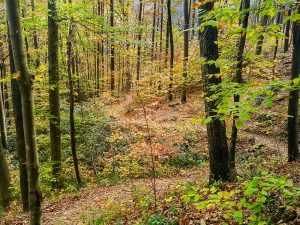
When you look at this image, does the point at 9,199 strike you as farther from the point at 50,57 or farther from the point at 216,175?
the point at 216,175

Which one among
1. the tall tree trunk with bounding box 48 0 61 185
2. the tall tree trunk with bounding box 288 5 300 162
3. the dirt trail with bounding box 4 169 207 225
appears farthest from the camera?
the tall tree trunk with bounding box 48 0 61 185

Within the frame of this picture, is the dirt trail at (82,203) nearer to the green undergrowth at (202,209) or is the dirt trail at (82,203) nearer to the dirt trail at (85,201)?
the dirt trail at (85,201)

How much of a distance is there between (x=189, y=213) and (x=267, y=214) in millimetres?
1784

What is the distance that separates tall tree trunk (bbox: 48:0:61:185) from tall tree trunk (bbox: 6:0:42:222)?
5807mm

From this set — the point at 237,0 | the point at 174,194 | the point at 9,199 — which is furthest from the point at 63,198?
the point at 237,0

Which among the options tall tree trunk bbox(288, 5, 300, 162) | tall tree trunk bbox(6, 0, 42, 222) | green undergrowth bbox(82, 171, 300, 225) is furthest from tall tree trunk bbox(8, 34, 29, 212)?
tall tree trunk bbox(288, 5, 300, 162)

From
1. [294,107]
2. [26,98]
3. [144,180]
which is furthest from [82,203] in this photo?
[294,107]

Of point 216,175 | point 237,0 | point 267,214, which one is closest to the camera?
point 237,0

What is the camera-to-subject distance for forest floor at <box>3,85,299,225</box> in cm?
838

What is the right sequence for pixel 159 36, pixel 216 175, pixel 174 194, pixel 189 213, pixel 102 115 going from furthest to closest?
1. pixel 159 36
2. pixel 102 115
3. pixel 174 194
4. pixel 216 175
5. pixel 189 213

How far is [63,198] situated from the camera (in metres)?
10.1

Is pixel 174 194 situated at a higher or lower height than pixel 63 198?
higher

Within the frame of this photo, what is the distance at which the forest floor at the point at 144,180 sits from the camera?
8.38 metres

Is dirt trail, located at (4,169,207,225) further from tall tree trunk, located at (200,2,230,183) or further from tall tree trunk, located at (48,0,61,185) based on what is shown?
tall tree trunk, located at (200,2,230,183)
